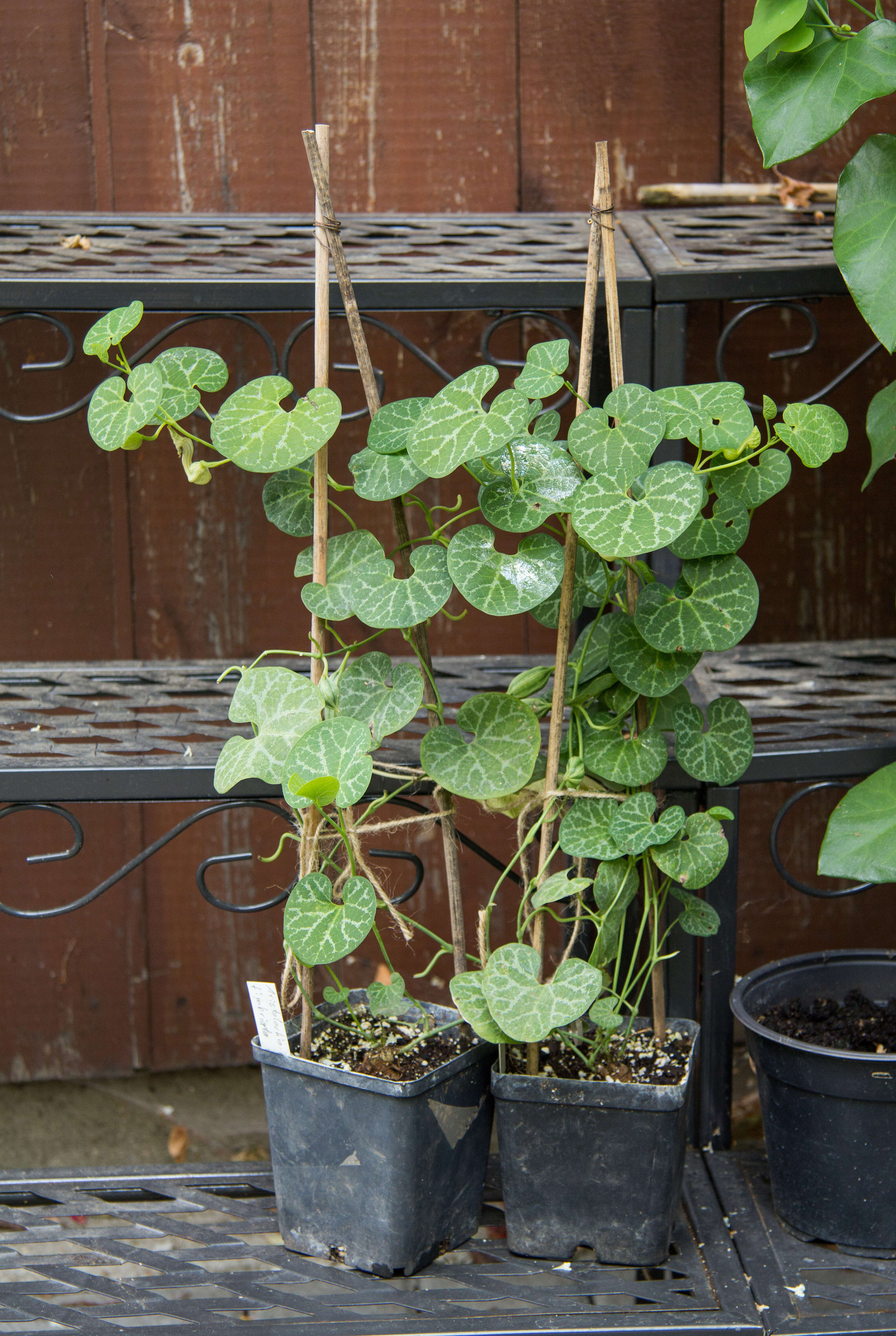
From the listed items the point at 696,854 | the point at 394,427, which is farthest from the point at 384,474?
the point at 696,854

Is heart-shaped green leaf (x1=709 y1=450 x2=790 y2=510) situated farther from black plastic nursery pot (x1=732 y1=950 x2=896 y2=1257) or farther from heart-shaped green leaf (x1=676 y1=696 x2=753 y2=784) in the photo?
black plastic nursery pot (x1=732 y1=950 x2=896 y2=1257)

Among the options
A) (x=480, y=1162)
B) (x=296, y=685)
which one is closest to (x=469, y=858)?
(x=480, y=1162)

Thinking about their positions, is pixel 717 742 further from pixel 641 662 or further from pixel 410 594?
A: pixel 410 594

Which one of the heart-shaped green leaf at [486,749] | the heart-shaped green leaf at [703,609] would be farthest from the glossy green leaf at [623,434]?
the heart-shaped green leaf at [486,749]

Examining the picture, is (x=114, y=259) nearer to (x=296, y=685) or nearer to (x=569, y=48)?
(x=296, y=685)

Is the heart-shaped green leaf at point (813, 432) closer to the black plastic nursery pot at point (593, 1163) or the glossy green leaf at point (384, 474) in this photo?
the glossy green leaf at point (384, 474)

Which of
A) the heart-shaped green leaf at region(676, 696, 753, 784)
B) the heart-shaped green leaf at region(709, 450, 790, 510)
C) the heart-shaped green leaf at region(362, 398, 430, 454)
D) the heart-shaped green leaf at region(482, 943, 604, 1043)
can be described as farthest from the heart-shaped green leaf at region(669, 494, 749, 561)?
the heart-shaped green leaf at region(482, 943, 604, 1043)

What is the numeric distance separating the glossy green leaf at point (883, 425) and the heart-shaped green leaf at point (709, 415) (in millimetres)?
186

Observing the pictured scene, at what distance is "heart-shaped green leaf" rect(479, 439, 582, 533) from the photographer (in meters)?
0.93

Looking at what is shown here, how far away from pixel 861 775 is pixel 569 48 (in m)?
0.91

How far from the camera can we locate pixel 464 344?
1450 millimetres

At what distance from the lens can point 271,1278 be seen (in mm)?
1035

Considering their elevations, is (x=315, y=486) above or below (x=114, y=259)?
below

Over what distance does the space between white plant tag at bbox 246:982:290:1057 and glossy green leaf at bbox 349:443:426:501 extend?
44cm
